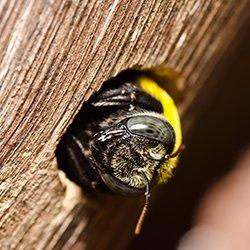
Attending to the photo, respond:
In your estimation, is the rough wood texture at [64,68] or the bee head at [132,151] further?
the bee head at [132,151]

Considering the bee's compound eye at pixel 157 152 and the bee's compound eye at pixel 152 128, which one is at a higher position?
the bee's compound eye at pixel 152 128

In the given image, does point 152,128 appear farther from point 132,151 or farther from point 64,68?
point 64,68

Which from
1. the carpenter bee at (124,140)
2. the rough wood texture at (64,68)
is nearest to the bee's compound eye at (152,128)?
the carpenter bee at (124,140)

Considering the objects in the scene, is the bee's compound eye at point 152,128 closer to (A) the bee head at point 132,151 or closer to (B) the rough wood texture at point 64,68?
(A) the bee head at point 132,151

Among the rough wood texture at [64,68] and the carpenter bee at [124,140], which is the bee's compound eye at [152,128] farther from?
the rough wood texture at [64,68]

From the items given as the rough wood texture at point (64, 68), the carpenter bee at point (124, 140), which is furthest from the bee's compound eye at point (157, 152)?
the rough wood texture at point (64, 68)


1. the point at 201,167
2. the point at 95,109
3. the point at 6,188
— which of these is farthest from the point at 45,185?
the point at 201,167

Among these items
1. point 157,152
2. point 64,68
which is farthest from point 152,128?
point 64,68

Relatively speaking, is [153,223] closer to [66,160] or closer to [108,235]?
[108,235]
